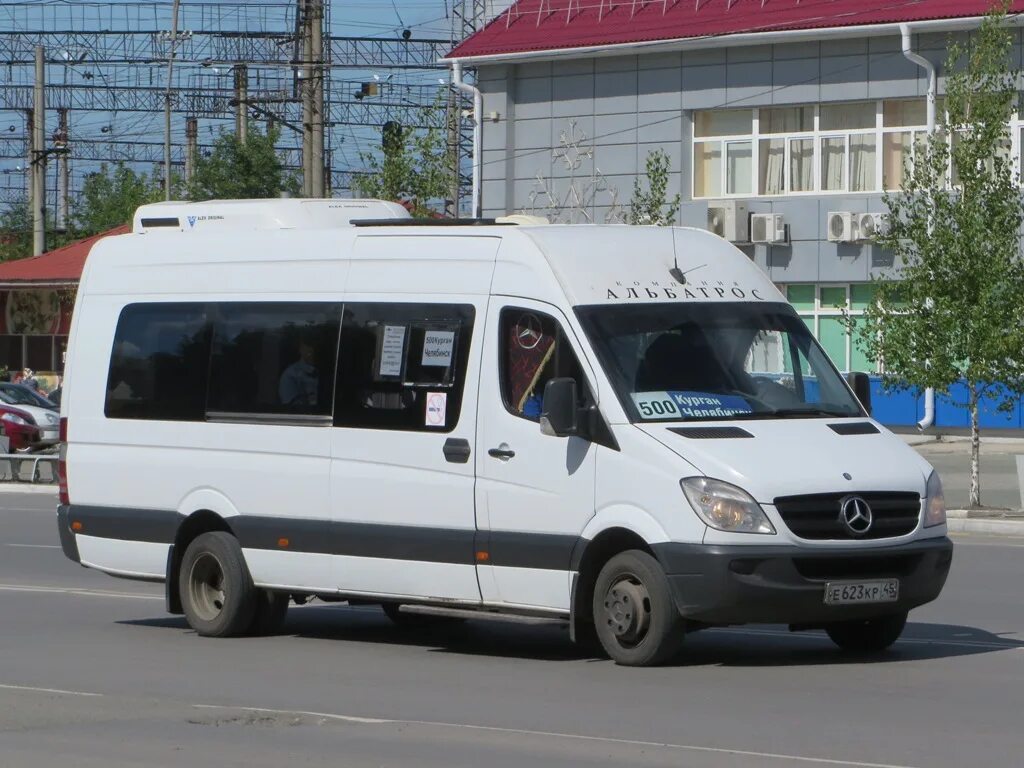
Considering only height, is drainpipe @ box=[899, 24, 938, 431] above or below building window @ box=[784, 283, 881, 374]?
above

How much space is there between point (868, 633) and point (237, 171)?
4717 centimetres

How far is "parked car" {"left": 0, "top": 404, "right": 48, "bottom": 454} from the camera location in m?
37.1

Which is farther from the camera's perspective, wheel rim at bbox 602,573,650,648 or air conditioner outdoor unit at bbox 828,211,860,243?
air conditioner outdoor unit at bbox 828,211,860,243

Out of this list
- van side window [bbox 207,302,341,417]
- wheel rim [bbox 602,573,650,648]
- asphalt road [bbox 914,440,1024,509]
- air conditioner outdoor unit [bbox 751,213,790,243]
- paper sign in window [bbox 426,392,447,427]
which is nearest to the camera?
wheel rim [bbox 602,573,650,648]

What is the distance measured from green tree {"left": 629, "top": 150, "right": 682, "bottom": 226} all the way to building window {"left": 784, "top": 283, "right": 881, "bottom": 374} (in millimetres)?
3029

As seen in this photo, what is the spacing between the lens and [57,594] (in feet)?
51.3

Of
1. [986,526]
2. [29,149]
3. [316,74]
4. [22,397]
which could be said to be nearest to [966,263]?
[986,526]

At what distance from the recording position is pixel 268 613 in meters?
12.8

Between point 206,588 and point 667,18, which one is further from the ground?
point 667,18

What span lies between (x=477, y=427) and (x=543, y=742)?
318cm

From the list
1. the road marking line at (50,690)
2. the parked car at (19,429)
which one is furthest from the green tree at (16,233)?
the road marking line at (50,690)

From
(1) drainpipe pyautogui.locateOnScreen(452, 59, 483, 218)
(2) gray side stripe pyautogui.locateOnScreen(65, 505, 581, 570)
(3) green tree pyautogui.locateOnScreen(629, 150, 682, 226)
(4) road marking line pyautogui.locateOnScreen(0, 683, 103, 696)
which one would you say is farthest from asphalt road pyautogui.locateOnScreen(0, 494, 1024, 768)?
(1) drainpipe pyautogui.locateOnScreen(452, 59, 483, 218)

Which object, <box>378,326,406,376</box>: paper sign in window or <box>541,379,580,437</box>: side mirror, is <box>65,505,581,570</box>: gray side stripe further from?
<box>378,326,406,376</box>: paper sign in window

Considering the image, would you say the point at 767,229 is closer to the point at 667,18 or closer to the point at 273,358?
the point at 667,18
